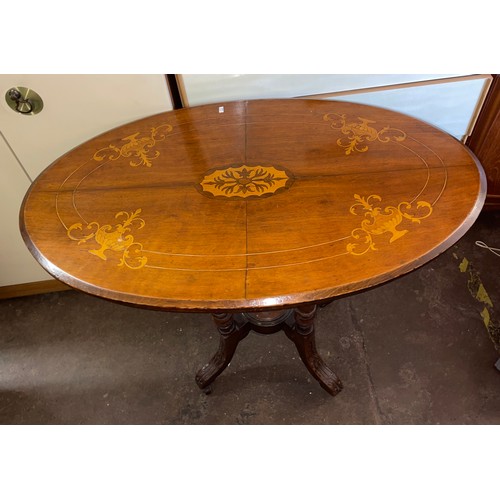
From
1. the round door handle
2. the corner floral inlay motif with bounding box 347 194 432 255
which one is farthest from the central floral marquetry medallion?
the round door handle

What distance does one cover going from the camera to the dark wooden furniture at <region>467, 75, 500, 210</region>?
158 cm

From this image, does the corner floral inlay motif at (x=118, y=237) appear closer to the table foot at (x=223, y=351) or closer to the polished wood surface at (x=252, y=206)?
the polished wood surface at (x=252, y=206)

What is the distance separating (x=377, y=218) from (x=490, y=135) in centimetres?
126

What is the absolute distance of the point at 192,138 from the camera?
3.96ft

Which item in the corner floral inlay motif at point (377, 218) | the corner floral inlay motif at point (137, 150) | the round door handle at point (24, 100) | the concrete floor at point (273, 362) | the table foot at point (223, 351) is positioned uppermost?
the round door handle at point (24, 100)

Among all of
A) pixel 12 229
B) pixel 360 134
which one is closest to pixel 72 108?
pixel 12 229

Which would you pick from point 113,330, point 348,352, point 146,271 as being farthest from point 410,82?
point 113,330

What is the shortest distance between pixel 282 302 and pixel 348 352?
0.97 m

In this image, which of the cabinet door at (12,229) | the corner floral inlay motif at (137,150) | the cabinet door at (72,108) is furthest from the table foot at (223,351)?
the cabinet door at (12,229)

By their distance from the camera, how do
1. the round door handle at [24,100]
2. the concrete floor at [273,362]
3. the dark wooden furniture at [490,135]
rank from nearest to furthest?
the round door handle at [24,100] → the concrete floor at [273,362] → the dark wooden furniture at [490,135]

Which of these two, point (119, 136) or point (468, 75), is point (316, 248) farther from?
point (468, 75)

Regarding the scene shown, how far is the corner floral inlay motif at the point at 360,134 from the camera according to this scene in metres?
1.10

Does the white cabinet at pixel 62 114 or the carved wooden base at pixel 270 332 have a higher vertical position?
the white cabinet at pixel 62 114

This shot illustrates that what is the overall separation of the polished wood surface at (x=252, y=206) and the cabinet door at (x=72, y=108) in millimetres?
120
